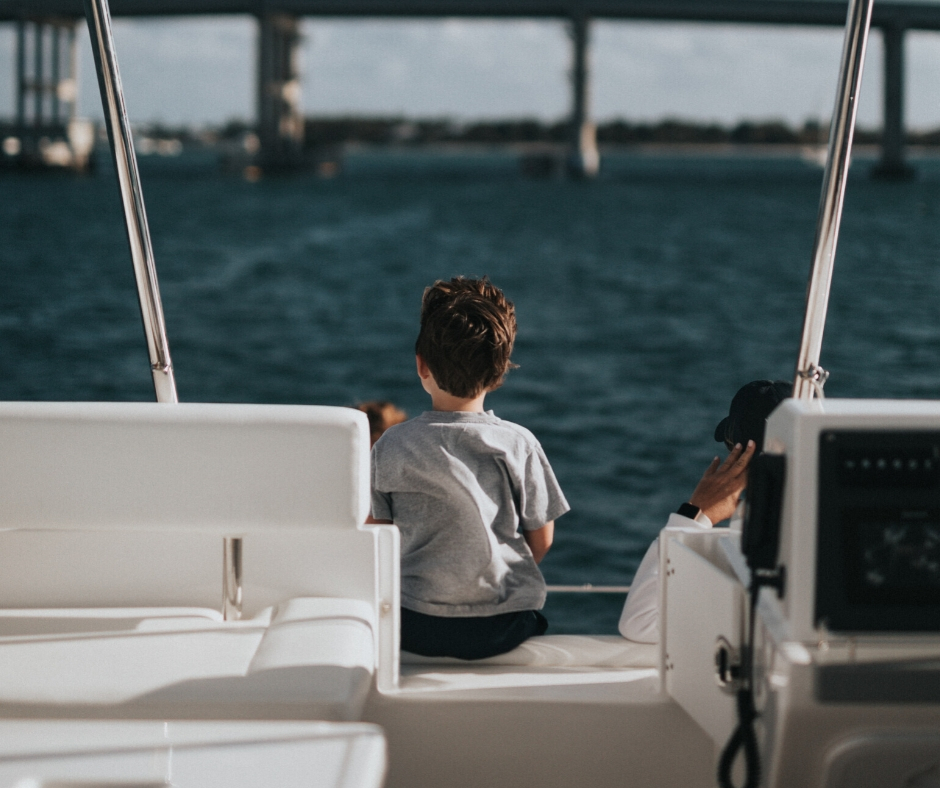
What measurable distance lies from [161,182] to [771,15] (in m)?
45.4

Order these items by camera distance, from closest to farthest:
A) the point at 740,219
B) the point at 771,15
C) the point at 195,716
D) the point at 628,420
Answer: the point at 195,716
the point at 628,420
the point at 771,15
the point at 740,219

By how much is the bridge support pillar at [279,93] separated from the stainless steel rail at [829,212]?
146 feet

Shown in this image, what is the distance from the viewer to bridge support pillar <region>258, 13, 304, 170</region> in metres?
45.6

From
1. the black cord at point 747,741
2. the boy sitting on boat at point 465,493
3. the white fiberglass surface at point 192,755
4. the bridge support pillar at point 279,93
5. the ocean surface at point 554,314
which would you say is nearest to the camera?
the white fiberglass surface at point 192,755

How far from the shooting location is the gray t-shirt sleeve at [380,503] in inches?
77.3

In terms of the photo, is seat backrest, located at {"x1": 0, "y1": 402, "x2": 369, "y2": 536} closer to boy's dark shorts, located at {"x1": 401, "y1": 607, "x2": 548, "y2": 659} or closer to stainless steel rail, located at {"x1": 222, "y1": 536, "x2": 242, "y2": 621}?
stainless steel rail, located at {"x1": 222, "y1": 536, "x2": 242, "y2": 621}

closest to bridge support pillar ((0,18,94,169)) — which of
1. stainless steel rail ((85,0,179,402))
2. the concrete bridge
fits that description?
the concrete bridge

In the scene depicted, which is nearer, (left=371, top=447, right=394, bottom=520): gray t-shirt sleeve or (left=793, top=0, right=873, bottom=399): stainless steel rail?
(left=793, top=0, right=873, bottom=399): stainless steel rail

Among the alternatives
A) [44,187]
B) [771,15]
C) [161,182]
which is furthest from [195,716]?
[161,182]

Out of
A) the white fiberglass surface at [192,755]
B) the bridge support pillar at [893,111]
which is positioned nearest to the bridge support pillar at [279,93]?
the bridge support pillar at [893,111]

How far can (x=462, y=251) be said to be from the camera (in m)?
35.8

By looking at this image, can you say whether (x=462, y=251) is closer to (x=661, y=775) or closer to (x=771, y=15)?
(x=771, y=15)

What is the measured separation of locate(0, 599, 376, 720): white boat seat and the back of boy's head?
388 millimetres

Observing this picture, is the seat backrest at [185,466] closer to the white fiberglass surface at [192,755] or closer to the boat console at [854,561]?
the white fiberglass surface at [192,755]
